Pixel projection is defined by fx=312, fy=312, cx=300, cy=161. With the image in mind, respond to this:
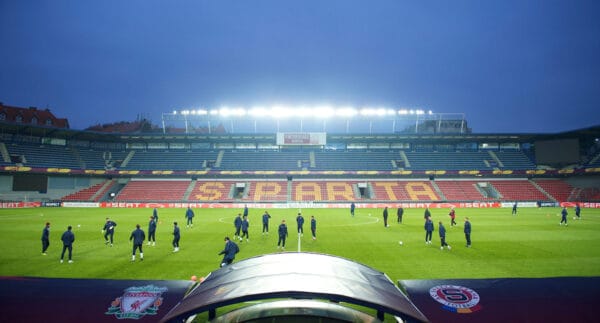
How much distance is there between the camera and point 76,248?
18781 millimetres

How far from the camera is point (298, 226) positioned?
21.8 m

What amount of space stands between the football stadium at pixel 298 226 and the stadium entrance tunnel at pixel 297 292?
1.3 inches

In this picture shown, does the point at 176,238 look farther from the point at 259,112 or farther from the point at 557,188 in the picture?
the point at 557,188

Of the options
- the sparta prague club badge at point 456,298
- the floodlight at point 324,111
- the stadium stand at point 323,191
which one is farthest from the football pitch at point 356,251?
the floodlight at point 324,111

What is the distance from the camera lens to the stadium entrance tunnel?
12.1ft

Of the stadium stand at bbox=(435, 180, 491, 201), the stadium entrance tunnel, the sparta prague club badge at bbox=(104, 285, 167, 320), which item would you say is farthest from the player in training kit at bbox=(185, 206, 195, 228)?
the stadium stand at bbox=(435, 180, 491, 201)

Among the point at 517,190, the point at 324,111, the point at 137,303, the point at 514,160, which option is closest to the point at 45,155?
the point at 324,111

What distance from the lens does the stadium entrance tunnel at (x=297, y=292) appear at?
369 cm

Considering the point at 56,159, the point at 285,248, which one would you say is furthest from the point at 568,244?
the point at 56,159

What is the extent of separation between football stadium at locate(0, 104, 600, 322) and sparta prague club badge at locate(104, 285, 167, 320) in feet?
0.17

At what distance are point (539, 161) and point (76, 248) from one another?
75697mm

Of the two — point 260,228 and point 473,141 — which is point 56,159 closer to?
point 260,228

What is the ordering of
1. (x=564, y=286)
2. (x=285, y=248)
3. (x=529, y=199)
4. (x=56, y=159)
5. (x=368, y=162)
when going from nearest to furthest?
(x=564, y=286)
(x=285, y=248)
(x=529, y=199)
(x=56, y=159)
(x=368, y=162)

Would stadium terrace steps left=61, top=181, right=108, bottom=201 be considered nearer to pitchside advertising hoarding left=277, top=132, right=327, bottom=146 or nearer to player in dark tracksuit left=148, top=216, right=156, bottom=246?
pitchside advertising hoarding left=277, top=132, right=327, bottom=146
